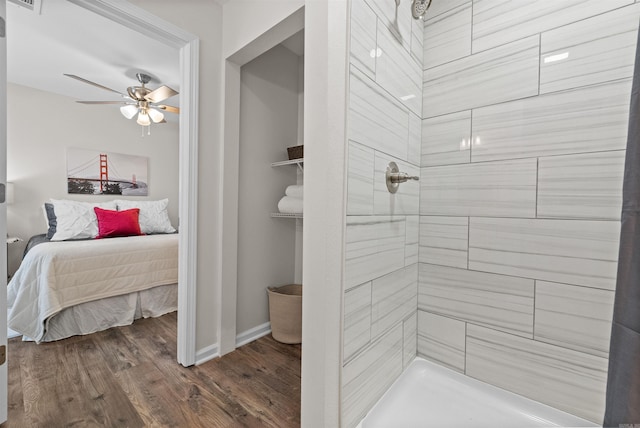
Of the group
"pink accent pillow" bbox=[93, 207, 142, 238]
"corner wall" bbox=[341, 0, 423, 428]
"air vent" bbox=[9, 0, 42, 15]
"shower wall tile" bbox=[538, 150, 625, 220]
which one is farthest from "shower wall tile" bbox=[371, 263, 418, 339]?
"pink accent pillow" bbox=[93, 207, 142, 238]

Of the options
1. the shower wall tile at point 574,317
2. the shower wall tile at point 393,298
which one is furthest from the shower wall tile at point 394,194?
the shower wall tile at point 574,317

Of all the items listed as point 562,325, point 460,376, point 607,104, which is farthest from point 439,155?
point 460,376

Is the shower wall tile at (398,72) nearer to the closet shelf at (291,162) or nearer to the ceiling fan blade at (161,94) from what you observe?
the closet shelf at (291,162)

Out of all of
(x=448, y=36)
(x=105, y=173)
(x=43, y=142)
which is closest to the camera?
(x=448, y=36)

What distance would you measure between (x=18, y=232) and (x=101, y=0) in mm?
3405

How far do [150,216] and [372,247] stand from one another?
3609 mm

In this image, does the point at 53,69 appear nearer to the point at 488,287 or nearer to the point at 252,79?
the point at 252,79

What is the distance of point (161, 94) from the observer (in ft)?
9.05

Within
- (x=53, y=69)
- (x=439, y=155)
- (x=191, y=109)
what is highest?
(x=53, y=69)

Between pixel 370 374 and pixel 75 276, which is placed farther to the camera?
pixel 75 276

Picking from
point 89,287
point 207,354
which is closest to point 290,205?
point 207,354

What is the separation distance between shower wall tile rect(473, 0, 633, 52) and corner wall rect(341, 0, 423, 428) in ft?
0.86

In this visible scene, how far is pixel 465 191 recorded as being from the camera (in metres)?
1.26

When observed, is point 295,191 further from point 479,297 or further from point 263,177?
point 479,297
